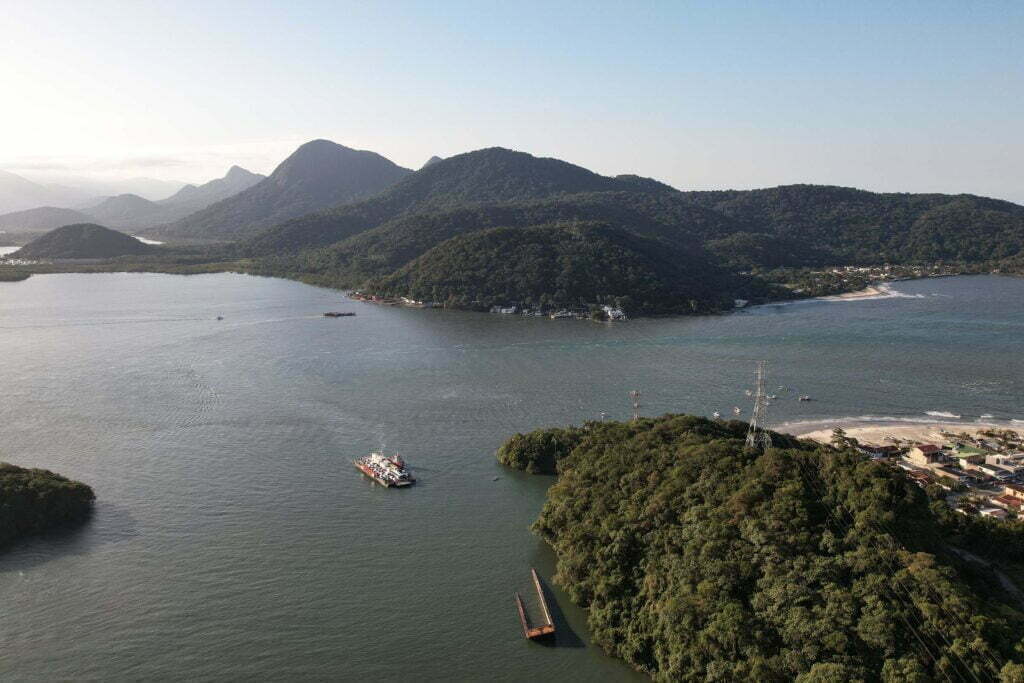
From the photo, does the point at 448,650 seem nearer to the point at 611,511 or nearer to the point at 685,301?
the point at 611,511

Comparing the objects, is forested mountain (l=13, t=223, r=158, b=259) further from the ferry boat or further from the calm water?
the ferry boat

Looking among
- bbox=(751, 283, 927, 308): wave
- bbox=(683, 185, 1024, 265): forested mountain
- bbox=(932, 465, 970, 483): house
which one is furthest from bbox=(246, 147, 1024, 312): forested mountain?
bbox=(932, 465, 970, 483): house

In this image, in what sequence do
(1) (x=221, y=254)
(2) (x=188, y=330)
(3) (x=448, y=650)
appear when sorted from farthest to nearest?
(1) (x=221, y=254) → (2) (x=188, y=330) → (3) (x=448, y=650)

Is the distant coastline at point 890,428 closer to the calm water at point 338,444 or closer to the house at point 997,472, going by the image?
the calm water at point 338,444

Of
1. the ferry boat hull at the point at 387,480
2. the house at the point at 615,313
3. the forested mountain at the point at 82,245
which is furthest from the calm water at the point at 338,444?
the forested mountain at the point at 82,245

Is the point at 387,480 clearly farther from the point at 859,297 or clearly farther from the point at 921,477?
the point at 859,297

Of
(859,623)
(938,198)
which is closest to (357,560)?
(859,623)
